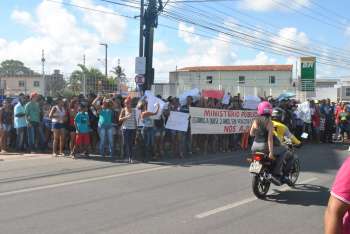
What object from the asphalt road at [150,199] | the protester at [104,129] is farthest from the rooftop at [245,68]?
the asphalt road at [150,199]

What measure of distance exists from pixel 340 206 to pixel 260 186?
6272mm

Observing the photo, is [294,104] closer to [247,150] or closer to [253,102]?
[253,102]

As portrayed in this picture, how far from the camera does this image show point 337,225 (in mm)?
2832

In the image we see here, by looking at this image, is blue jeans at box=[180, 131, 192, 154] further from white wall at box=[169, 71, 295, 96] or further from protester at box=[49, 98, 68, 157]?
white wall at box=[169, 71, 295, 96]

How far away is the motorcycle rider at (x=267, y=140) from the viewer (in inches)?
354

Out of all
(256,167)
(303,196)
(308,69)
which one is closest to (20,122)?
(256,167)

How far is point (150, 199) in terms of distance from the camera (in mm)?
8547

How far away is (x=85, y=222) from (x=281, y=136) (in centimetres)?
456

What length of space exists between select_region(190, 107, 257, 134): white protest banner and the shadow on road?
6.21 meters

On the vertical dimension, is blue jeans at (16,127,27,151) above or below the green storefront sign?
below

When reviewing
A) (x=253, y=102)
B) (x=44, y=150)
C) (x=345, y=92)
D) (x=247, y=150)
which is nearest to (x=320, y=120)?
(x=253, y=102)

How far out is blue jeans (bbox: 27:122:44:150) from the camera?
15.2 m

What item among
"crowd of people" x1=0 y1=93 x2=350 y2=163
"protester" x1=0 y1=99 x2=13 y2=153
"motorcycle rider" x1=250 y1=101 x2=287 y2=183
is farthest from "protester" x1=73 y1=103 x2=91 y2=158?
"motorcycle rider" x1=250 y1=101 x2=287 y2=183

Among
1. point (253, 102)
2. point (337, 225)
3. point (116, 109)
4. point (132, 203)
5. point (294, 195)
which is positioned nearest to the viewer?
point (337, 225)
